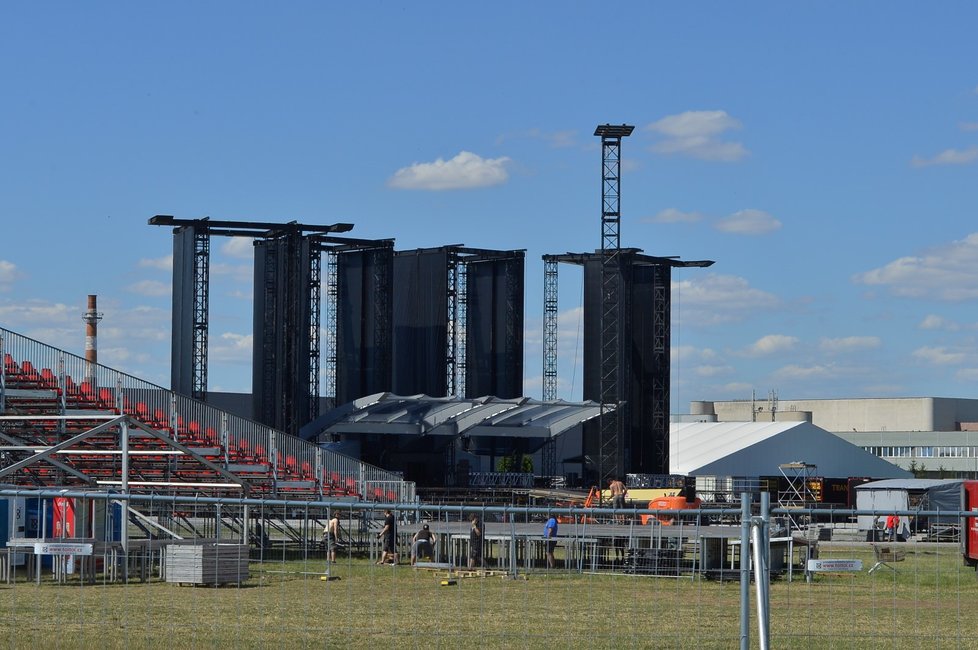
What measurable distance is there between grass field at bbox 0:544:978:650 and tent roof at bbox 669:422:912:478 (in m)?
55.9

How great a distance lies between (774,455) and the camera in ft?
273

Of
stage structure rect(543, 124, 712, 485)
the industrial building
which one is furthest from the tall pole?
the industrial building

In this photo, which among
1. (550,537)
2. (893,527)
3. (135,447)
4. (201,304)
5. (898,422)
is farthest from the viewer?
(898,422)

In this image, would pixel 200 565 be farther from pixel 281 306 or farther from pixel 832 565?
pixel 281 306

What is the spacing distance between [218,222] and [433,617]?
54233 millimetres

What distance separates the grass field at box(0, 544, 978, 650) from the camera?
50.1 ft

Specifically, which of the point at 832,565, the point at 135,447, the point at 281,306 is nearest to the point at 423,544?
the point at 135,447

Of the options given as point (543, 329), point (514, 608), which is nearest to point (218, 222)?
point (543, 329)

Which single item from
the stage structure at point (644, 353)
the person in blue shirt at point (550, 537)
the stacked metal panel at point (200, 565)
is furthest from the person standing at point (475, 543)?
the stage structure at point (644, 353)

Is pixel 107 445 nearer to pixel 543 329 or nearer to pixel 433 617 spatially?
pixel 433 617

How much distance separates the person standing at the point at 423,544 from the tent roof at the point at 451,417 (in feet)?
142

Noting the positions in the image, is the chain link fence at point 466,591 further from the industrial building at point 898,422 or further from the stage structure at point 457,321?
the industrial building at point 898,422

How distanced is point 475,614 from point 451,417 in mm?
56802

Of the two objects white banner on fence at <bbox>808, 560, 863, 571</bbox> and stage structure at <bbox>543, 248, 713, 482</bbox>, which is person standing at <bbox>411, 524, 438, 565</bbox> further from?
stage structure at <bbox>543, 248, 713, 482</bbox>
